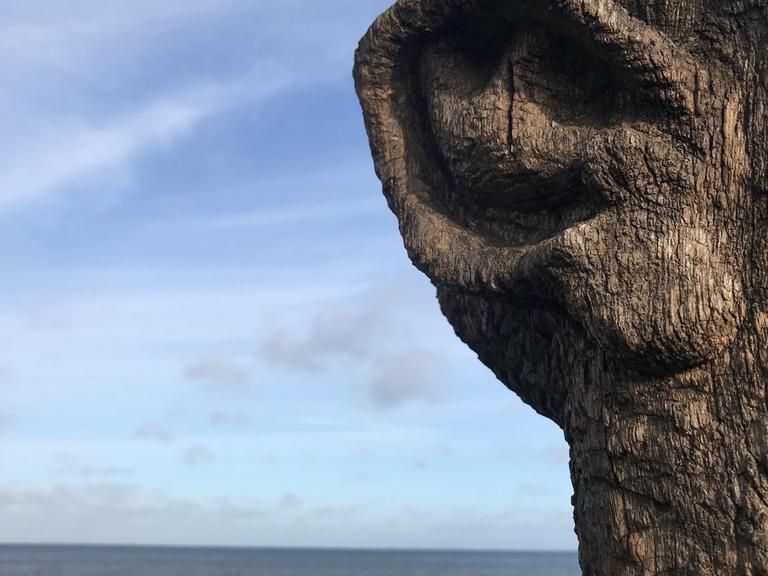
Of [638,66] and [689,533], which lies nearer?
[689,533]

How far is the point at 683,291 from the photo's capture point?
6.70m

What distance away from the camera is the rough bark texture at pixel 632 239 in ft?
21.9

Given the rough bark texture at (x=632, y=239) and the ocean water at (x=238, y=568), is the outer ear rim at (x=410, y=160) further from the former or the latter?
the ocean water at (x=238, y=568)

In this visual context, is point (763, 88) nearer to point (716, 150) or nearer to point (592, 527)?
point (716, 150)

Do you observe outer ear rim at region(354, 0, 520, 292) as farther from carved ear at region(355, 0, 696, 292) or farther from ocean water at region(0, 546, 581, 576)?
ocean water at region(0, 546, 581, 576)

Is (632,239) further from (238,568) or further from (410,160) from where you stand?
(238,568)

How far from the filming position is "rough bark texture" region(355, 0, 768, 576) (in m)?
6.68

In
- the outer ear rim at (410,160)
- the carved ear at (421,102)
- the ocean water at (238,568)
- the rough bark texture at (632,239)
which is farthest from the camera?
the ocean water at (238,568)

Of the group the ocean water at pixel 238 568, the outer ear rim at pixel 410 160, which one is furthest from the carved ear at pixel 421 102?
the ocean water at pixel 238 568

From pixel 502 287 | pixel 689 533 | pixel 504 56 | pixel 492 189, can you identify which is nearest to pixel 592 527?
pixel 689 533

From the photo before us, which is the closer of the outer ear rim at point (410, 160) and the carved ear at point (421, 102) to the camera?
the carved ear at point (421, 102)

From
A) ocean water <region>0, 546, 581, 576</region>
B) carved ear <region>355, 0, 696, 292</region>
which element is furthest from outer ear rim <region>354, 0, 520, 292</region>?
ocean water <region>0, 546, 581, 576</region>

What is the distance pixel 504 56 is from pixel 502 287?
189cm

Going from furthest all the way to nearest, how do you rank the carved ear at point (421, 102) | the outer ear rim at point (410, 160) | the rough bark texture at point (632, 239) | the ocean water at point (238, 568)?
the ocean water at point (238, 568) < the outer ear rim at point (410, 160) < the carved ear at point (421, 102) < the rough bark texture at point (632, 239)
